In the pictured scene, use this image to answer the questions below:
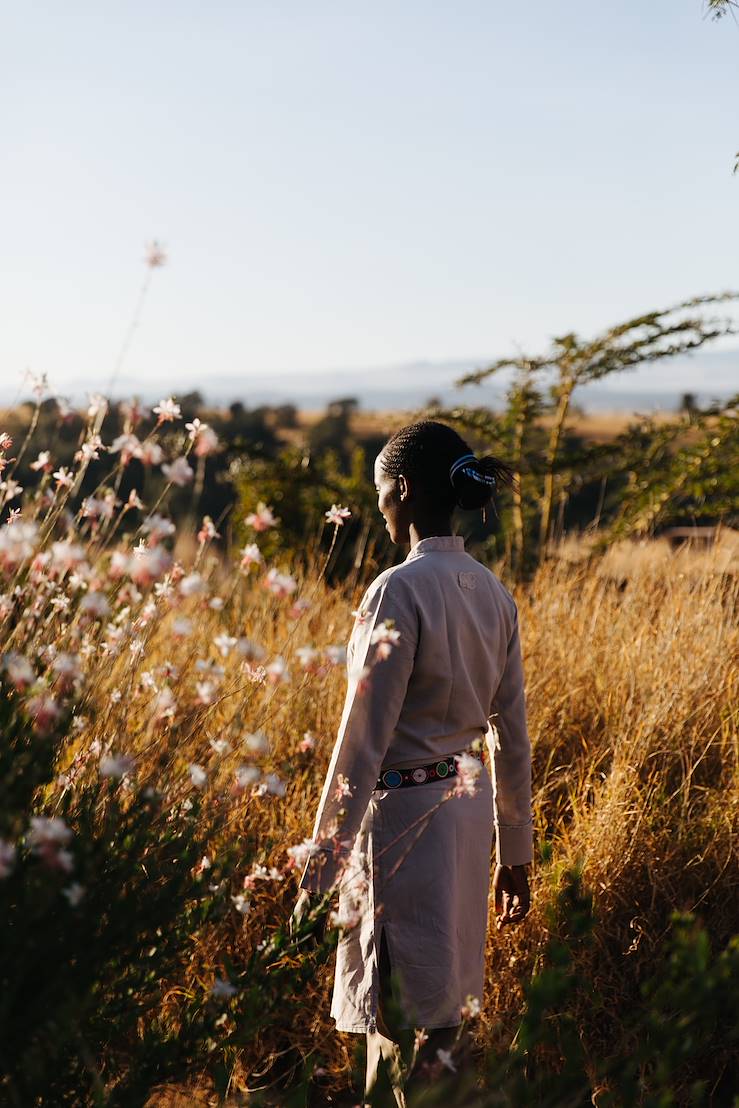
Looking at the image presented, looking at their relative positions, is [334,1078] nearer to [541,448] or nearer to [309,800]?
[309,800]

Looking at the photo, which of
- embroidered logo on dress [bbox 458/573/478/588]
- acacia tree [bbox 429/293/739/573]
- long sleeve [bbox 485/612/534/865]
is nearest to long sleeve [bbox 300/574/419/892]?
embroidered logo on dress [bbox 458/573/478/588]

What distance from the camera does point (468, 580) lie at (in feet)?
8.39

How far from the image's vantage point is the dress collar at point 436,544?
99.7 inches

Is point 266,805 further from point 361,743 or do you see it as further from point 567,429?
point 567,429

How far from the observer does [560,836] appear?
396 centimetres

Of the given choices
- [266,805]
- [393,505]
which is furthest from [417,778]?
[266,805]

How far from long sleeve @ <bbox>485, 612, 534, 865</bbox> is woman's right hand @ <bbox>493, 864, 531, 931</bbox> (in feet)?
0.10

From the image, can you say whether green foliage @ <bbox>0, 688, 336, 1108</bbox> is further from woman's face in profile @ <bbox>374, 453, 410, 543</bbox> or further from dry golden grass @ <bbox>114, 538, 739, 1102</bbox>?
woman's face in profile @ <bbox>374, 453, 410, 543</bbox>

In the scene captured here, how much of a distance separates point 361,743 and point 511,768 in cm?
62

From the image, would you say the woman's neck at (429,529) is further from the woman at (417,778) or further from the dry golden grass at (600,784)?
the dry golden grass at (600,784)

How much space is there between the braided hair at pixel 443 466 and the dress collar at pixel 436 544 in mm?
82

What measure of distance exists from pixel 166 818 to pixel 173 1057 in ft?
1.77

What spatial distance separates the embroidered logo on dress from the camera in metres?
2.54

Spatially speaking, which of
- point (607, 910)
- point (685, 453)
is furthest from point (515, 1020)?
point (685, 453)
